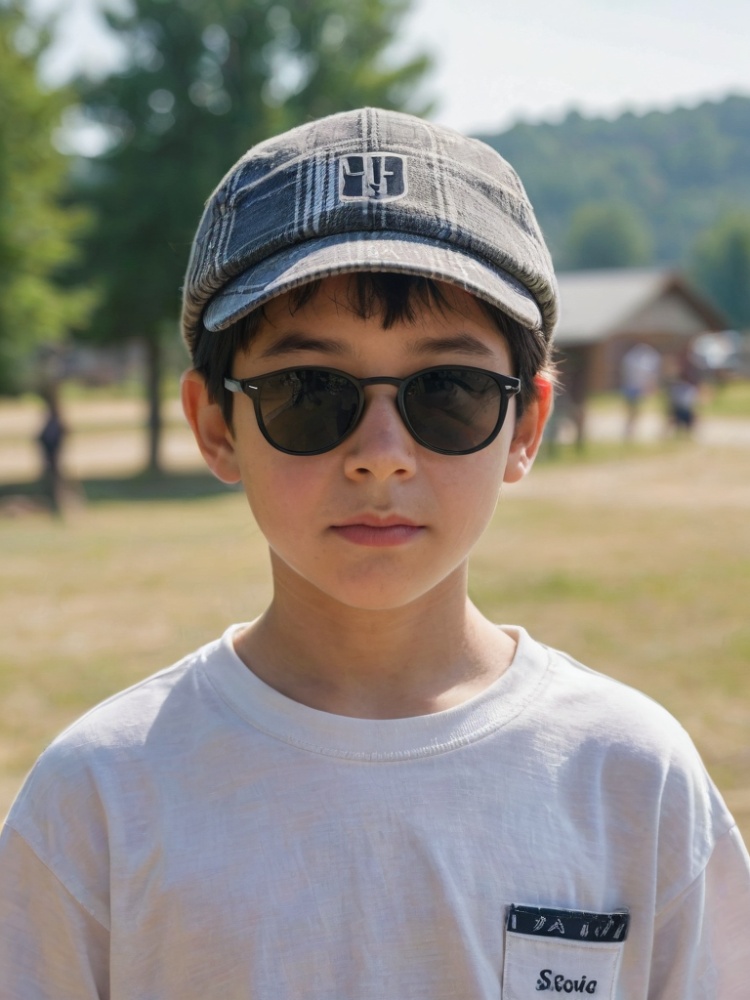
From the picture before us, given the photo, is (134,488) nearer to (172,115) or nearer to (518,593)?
(172,115)

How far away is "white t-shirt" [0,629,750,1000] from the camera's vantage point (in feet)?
4.53

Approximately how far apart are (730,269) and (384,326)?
96062 mm

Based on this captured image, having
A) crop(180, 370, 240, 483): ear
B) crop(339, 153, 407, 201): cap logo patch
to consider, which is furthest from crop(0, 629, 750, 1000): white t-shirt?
crop(339, 153, 407, 201): cap logo patch

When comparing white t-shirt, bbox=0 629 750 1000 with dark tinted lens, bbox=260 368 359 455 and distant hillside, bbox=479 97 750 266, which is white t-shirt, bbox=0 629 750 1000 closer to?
dark tinted lens, bbox=260 368 359 455

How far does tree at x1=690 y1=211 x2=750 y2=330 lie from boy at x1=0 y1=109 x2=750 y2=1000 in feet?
294

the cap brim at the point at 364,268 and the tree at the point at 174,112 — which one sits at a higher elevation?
the tree at the point at 174,112

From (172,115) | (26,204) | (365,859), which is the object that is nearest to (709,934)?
(365,859)

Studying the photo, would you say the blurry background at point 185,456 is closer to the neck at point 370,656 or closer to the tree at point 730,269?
the neck at point 370,656

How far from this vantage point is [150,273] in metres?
18.8

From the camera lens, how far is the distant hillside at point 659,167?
12369 cm

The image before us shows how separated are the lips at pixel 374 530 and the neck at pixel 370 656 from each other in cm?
17

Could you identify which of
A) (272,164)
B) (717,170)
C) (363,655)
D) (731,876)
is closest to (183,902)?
(363,655)

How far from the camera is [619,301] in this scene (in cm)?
4534

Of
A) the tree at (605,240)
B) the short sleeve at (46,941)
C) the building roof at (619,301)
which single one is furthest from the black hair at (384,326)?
the tree at (605,240)
